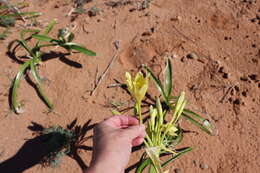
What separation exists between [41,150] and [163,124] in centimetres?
110

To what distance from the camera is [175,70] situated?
8.00 feet

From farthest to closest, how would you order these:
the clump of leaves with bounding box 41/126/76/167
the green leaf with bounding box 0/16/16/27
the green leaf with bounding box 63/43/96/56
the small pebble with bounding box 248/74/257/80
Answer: the green leaf with bounding box 0/16/16/27, the green leaf with bounding box 63/43/96/56, the small pebble with bounding box 248/74/257/80, the clump of leaves with bounding box 41/126/76/167

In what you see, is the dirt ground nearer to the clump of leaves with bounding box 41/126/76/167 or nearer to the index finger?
the clump of leaves with bounding box 41/126/76/167

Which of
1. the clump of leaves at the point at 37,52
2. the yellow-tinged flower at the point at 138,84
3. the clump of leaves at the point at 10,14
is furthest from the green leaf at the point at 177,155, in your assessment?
the clump of leaves at the point at 10,14

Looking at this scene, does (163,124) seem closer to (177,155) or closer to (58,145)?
(177,155)

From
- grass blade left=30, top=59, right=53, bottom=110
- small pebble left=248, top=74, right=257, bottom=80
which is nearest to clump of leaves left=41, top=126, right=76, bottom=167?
grass blade left=30, top=59, right=53, bottom=110

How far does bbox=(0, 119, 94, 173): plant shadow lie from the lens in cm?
213

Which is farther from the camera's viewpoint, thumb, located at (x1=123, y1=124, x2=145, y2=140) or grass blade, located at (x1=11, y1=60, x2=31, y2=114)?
grass blade, located at (x1=11, y1=60, x2=31, y2=114)

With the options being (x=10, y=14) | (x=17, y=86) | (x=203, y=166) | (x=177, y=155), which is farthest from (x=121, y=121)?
(x=10, y=14)

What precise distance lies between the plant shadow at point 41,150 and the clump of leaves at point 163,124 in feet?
1.81

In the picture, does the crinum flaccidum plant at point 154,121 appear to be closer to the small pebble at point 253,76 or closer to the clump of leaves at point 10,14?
the small pebble at point 253,76

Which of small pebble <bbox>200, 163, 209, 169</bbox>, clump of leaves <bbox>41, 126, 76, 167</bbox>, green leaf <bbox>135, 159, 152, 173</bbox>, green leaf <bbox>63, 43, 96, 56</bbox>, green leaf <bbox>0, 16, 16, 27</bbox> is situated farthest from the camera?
green leaf <bbox>0, 16, 16, 27</bbox>

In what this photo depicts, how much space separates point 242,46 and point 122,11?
138 centimetres

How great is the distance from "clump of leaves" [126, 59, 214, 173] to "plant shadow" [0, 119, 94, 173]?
1.81 feet
